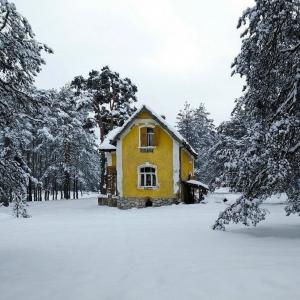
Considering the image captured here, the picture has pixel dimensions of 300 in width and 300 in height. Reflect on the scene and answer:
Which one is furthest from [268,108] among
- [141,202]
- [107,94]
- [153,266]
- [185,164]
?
[107,94]

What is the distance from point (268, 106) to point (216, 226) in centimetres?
444

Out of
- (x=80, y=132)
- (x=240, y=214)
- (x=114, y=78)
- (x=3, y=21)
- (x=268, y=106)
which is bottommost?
(x=240, y=214)

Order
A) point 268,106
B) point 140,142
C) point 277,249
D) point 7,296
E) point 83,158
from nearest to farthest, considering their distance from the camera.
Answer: point 7,296, point 277,249, point 268,106, point 140,142, point 83,158

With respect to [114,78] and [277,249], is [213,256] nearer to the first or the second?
[277,249]

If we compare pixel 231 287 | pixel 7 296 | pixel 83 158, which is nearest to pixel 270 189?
pixel 231 287

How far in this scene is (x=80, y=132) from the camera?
43.5 meters

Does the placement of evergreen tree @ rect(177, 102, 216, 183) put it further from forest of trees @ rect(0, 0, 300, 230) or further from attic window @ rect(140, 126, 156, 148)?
forest of trees @ rect(0, 0, 300, 230)

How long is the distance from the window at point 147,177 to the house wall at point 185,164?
2330 millimetres

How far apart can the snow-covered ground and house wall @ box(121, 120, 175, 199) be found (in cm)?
1574

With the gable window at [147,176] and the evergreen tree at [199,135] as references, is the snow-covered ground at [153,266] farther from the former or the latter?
the evergreen tree at [199,135]

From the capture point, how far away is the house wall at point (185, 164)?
31206 mm

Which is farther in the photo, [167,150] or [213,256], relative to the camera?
[167,150]

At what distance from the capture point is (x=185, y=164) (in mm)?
32438

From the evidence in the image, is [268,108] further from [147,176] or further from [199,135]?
[199,135]
